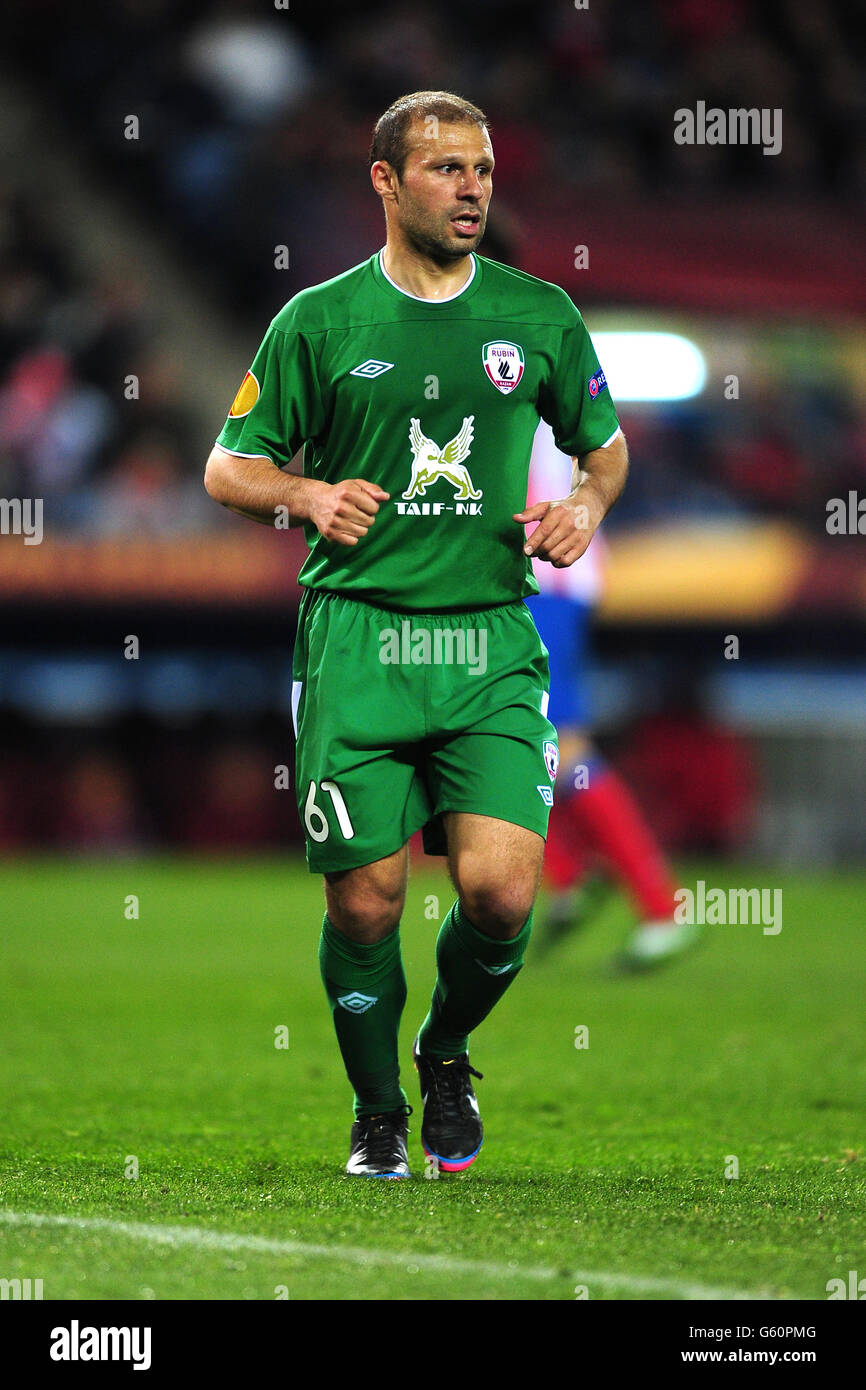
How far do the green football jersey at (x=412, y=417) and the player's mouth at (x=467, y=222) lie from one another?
0.50ft

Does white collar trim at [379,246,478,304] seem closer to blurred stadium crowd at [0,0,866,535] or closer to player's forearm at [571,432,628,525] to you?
player's forearm at [571,432,628,525]

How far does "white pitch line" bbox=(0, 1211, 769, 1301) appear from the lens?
2748mm

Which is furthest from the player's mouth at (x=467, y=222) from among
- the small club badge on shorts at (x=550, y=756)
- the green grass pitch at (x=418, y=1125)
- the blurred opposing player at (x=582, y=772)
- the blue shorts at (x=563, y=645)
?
the blue shorts at (x=563, y=645)

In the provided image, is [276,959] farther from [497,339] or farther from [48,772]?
[48,772]

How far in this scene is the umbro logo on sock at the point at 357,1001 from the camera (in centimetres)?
377

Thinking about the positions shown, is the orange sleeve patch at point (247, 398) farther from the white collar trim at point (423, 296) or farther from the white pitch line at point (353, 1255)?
the white pitch line at point (353, 1255)

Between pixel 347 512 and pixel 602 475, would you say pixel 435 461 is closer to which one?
pixel 347 512

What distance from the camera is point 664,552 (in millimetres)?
15664

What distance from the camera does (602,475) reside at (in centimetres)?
387

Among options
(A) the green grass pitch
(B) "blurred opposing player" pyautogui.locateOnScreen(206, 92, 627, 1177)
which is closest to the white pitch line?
(A) the green grass pitch

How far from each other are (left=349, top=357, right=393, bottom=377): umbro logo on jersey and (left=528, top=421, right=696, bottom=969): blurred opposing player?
3373mm

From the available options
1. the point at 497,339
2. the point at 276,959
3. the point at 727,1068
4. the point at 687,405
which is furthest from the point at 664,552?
the point at 497,339

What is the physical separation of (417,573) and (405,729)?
32cm

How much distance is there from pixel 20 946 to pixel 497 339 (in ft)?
18.9
